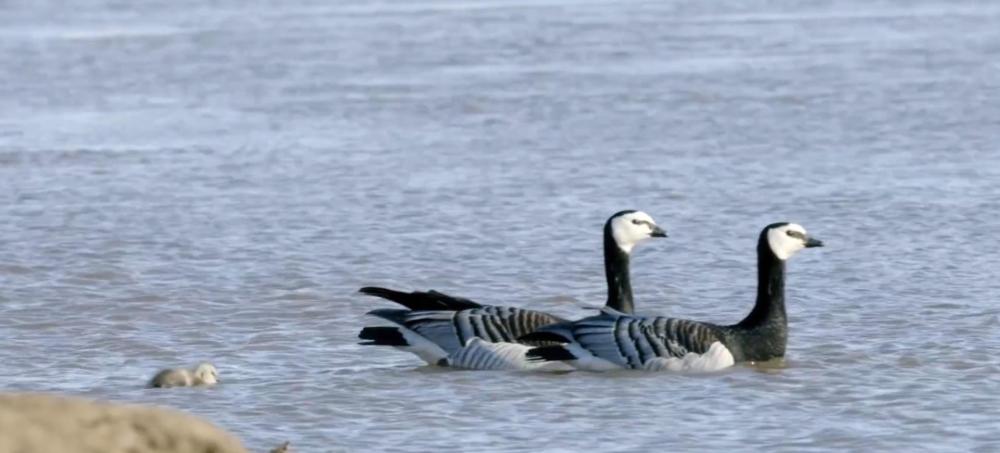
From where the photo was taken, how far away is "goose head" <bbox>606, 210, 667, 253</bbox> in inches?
407

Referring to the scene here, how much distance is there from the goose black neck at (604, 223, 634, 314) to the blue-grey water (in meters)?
0.66

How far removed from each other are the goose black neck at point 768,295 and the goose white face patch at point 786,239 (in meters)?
0.03

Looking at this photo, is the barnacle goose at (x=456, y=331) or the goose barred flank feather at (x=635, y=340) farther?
the barnacle goose at (x=456, y=331)

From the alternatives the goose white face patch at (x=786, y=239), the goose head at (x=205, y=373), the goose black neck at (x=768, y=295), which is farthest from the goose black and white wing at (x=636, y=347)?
the goose head at (x=205, y=373)

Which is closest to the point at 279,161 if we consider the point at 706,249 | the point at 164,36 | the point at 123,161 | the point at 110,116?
the point at 123,161

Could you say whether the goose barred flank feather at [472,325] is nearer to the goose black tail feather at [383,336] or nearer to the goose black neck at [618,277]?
the goose black tail feather at [383,336]

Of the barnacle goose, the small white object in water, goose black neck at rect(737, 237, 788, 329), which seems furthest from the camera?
goose black neck at rect(737, 237, 788, 329)

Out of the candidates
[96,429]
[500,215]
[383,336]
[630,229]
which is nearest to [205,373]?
[383,336]

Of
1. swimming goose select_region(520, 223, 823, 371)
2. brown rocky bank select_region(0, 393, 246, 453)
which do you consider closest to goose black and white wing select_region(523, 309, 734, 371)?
swimming goose select_region(520, 223, 823, 371)

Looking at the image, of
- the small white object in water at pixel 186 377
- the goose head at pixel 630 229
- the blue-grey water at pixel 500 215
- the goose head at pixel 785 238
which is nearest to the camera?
the blue-grey water at pixel 500 215

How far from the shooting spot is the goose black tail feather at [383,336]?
9.76 m

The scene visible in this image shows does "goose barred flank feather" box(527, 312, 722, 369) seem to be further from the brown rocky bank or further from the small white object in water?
the brown rocky bank

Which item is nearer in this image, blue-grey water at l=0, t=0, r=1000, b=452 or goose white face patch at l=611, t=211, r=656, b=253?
blue-grey water at l=0, t=0, r=1000, b=452

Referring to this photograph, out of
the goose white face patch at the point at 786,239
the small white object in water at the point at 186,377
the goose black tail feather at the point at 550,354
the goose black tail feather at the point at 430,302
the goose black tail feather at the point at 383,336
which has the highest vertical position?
the goose white face patch at the point at 786,239
